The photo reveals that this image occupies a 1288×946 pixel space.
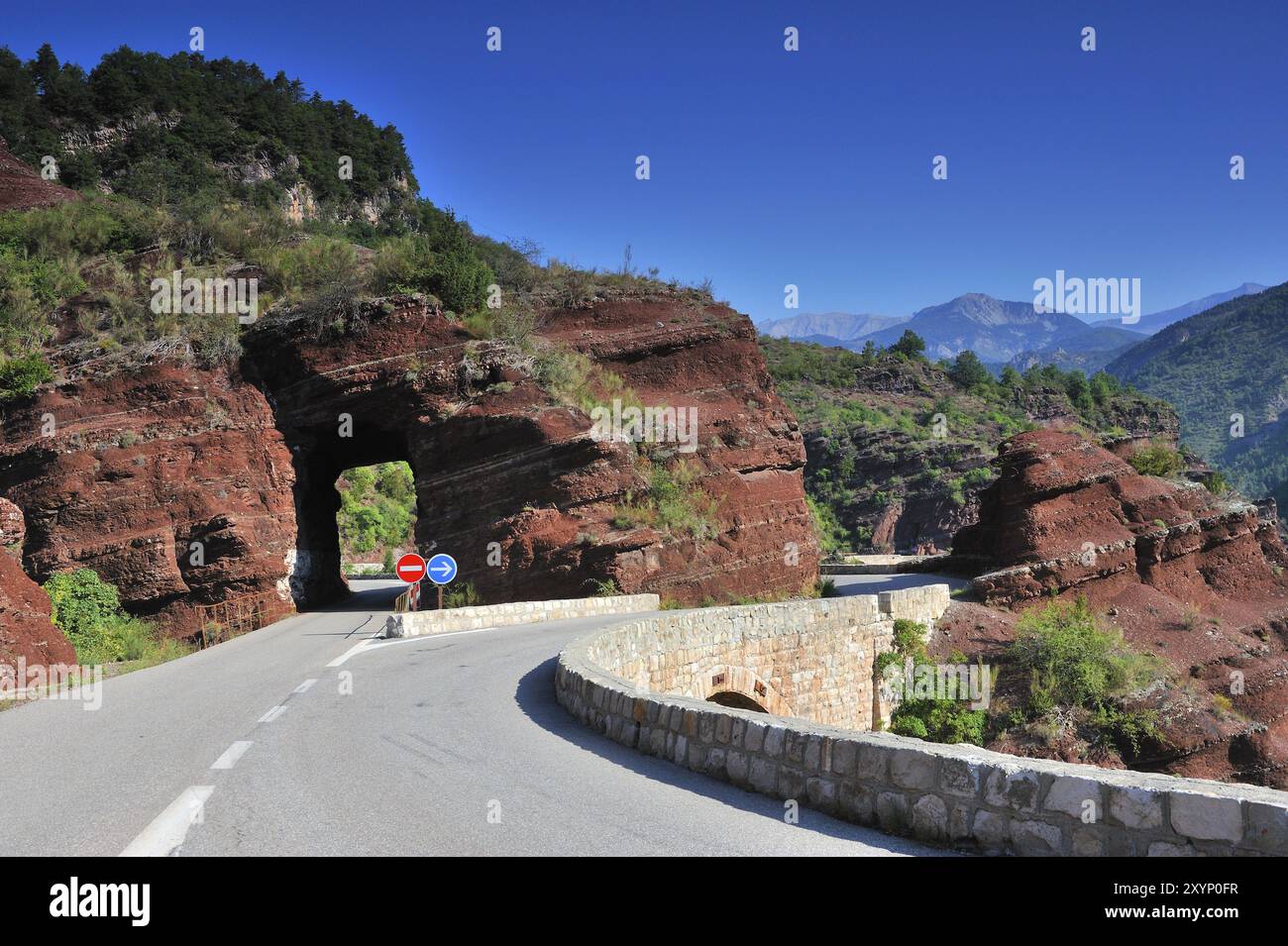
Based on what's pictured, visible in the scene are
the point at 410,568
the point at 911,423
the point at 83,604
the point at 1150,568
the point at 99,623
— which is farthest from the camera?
the point at 911,423

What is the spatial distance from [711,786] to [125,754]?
5.13m

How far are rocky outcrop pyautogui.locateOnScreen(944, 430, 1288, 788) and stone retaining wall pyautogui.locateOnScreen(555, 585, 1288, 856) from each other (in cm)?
2059

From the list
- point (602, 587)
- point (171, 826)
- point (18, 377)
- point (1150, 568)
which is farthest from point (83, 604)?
point (1150, 568)

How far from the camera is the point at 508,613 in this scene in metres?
21.4

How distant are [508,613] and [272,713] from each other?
37.5 ft

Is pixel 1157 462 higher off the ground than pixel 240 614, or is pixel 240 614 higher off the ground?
pixel 1157 462

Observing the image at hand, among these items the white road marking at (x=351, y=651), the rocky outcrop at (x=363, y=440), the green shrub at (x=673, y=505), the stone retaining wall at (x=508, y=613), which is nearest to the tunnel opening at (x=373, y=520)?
the rocky outcrop at (x=363, y=440)

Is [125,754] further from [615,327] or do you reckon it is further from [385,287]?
[615,327]

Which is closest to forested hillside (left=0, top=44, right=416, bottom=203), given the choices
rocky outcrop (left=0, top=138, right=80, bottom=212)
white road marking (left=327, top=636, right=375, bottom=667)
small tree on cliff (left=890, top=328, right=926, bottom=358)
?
rocky outcrop (left=0, top=138, right=80, bottom=212)

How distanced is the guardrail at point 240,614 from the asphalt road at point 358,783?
448 inches

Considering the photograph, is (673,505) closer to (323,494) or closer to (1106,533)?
(323,494)

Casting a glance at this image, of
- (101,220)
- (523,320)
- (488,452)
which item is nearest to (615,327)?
(523,320)

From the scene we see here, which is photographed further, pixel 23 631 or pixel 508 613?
pixel 508 613
